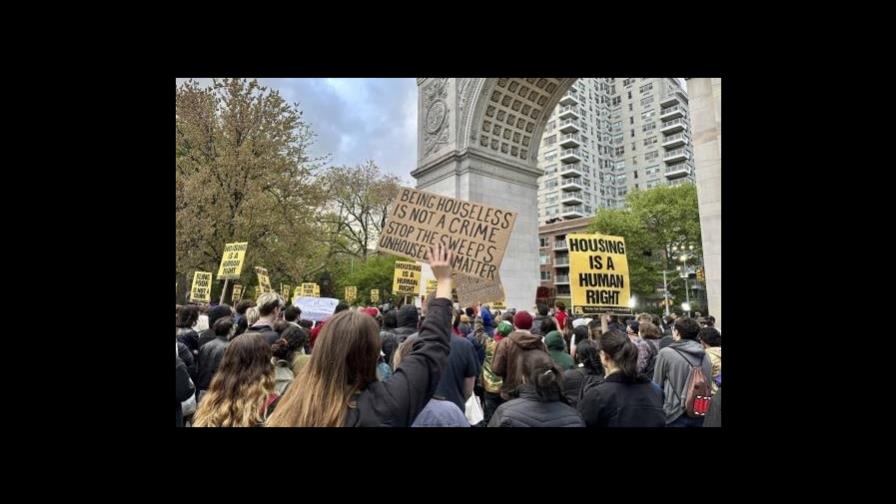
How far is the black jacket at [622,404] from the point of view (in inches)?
121

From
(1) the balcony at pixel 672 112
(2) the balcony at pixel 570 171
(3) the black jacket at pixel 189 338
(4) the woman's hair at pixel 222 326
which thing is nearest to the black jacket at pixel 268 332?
(4) the woman's hair at pixel 222 326

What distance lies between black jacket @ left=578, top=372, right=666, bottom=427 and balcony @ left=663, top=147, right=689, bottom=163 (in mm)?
69909

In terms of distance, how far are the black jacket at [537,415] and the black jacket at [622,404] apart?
643mm

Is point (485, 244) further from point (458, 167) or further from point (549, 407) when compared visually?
point (458, 167)

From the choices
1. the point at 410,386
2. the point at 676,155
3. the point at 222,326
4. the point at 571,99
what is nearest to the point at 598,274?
the point at 222,326

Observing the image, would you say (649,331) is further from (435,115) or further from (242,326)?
(435,115)

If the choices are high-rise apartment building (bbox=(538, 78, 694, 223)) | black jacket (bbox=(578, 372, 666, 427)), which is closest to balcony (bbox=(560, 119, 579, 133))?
high-rise apartment building (bbox=(538, 78, 694, 223))

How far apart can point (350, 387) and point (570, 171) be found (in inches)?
2808

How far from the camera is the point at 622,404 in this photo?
3.11 metres

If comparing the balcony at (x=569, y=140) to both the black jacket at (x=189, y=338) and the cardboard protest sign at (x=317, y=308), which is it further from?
the black jacket at (x=189, y=338)

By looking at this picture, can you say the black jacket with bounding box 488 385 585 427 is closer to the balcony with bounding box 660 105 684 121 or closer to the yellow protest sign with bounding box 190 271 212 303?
the yellow protest sign with bounding box 190 271 212 303

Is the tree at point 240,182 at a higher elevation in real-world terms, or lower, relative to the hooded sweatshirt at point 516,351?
higher

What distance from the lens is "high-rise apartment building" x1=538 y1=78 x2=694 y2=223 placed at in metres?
66.4

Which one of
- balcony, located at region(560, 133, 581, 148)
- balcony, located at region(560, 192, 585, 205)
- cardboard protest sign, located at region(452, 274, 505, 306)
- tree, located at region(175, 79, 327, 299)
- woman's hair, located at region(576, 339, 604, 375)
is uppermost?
balcony, located at region(560, 133, 581, 148)
